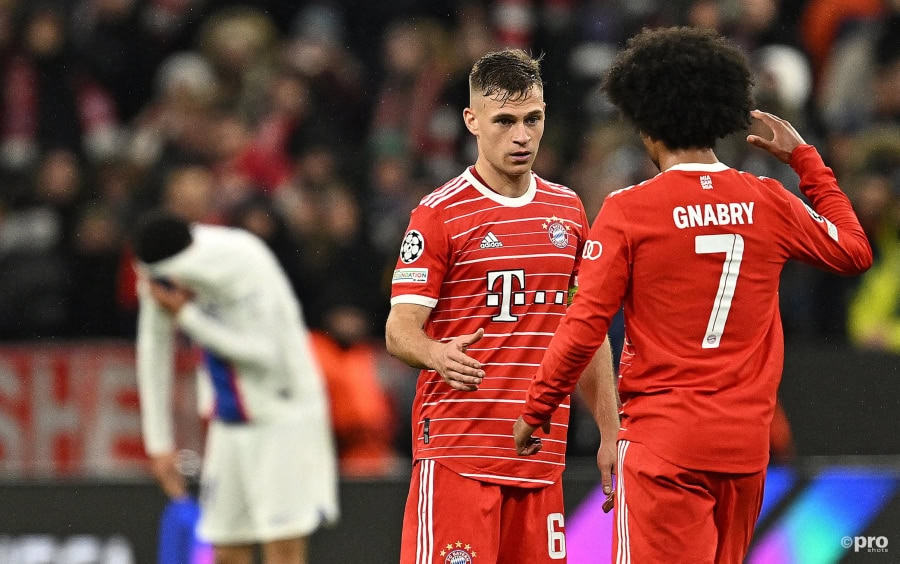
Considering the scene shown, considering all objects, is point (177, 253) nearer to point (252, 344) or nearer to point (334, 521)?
point (252, 344)

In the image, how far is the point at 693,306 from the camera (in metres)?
4.16

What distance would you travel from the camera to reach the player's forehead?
487cm

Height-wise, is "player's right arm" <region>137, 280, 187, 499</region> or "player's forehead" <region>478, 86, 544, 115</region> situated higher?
"player's forehead" <region>478, 86, 544, 115</region>

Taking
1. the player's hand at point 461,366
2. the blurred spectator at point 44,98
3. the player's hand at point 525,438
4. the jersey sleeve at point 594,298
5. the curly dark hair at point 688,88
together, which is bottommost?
the player's hand at point 525,438

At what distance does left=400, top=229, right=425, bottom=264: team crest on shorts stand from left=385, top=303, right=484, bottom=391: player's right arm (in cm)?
16

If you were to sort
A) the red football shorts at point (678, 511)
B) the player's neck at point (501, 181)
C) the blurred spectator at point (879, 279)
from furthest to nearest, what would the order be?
the blurred spectator at point (879, 279) → the player's neck at point (501, 181) → the red football shorts at point (678, 511)

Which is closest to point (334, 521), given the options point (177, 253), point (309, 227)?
point (177, 253)

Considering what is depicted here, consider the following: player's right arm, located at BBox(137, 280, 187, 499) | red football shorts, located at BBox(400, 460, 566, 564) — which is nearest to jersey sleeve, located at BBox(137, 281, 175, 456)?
player's right arm, located at BBox(137, 280, 187, 499)

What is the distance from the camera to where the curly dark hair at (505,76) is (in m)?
4.89

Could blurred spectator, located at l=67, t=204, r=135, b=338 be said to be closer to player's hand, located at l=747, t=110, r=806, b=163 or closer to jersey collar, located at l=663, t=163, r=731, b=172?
player's hand, located at l=747, t=110, r=806, b=163

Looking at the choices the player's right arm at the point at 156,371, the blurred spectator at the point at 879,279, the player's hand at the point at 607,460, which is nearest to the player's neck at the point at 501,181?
the player's hand at the point at 607,460

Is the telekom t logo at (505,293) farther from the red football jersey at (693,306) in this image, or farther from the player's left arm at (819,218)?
the player's left arm at (819,218)

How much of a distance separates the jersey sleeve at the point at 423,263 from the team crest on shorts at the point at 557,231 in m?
0.37

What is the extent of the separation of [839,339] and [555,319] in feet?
18.0
